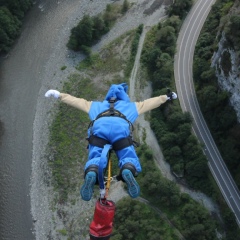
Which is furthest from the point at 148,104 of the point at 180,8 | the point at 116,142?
the point at 180,8

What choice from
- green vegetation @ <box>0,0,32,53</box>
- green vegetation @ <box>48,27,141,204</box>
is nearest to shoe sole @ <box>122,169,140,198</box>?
green vegetation @ <box>48,27,141,204</box>

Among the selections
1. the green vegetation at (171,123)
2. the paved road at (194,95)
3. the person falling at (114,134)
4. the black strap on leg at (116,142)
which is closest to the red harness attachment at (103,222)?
the person falling at (114,134)

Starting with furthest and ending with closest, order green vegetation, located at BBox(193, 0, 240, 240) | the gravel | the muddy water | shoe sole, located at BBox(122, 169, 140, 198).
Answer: the muddy water < the gravel < green vegetation, located at BBox(193, 0, 240, 240) < shoe sole, located at BBox(122, 169, 140, 198)

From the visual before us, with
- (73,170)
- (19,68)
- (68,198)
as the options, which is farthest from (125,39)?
(68,198)

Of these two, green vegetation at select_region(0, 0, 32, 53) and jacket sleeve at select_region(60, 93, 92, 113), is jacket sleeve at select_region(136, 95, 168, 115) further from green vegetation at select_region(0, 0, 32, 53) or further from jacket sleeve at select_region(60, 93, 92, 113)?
green vegetation at select_region(0, 0, 32, 53)

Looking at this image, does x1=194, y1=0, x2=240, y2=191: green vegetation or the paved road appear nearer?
x1=194, y1=0, x2=240, y2=191: green vegetation

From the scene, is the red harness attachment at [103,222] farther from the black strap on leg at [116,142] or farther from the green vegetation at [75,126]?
the green vegetation at [75,126]

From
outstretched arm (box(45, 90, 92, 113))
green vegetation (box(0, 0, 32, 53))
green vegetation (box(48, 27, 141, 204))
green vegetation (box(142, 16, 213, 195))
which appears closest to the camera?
outstretched arm (box(45, 90, 92, 113))
